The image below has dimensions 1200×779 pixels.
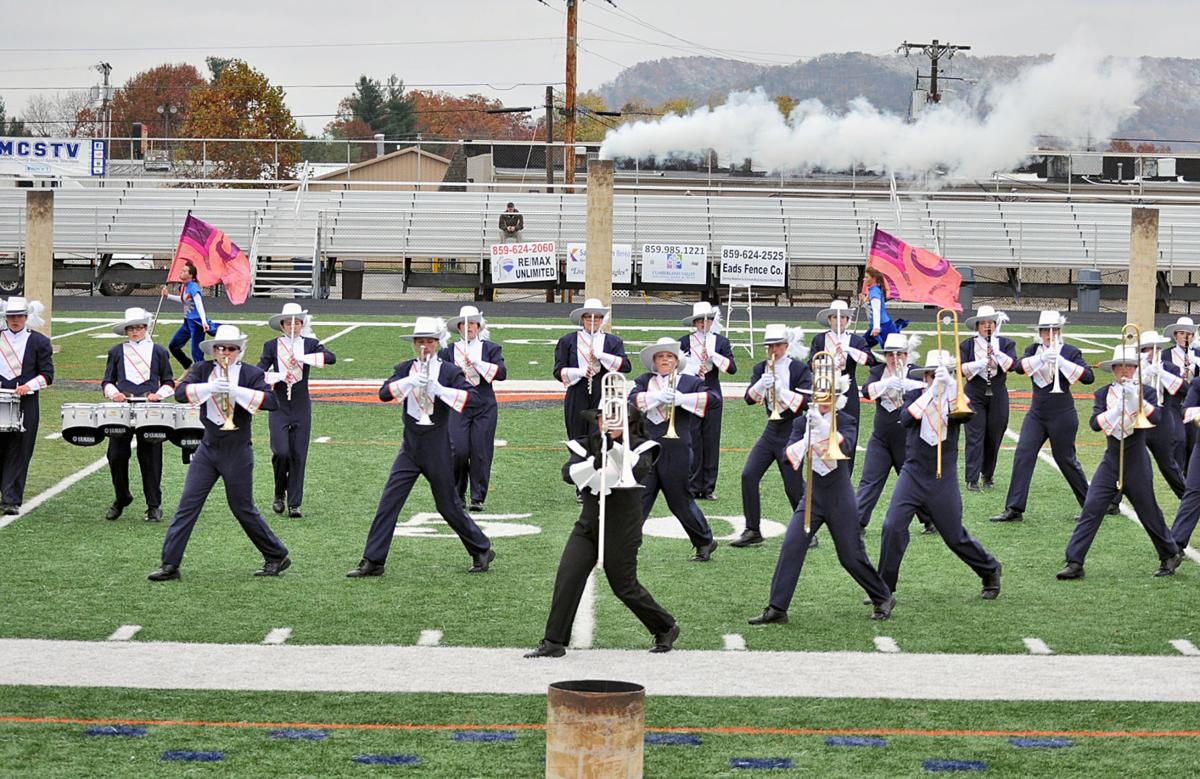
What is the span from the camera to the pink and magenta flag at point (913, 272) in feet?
53.0

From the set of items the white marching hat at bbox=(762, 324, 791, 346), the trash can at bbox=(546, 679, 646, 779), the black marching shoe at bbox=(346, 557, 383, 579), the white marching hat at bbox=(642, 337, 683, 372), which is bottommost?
the black marching shoe at bbox=(346, 557, 383, 579)

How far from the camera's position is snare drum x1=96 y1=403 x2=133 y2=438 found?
1412cm

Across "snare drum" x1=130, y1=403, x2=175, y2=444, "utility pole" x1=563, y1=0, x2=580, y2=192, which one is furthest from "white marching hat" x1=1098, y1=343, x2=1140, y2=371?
"utility pole" x1=563, y1=0, x2=580, y2=192

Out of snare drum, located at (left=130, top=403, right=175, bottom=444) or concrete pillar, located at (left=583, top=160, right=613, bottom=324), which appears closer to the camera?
snare drum, located at (left=130, top=403, right=175, bottom=444)

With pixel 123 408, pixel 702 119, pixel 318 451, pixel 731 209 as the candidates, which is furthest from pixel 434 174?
pixel 123 408

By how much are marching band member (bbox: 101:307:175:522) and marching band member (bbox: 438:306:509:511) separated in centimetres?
239

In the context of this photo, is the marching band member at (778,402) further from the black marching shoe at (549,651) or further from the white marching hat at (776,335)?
the black marching shoe at (549,651)

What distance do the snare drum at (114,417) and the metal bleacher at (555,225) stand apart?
91.1ft

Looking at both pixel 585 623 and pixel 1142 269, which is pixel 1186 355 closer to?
pixel 585 623

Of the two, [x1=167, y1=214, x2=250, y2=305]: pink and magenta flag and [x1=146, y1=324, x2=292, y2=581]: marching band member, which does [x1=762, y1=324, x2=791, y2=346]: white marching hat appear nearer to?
[x1=146, y1=324, x2=292, y2=581]: marching band member

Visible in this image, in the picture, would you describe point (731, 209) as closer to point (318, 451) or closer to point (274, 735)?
point (318, 451)

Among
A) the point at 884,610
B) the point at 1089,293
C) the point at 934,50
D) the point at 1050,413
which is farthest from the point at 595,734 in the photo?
the point at 934,50

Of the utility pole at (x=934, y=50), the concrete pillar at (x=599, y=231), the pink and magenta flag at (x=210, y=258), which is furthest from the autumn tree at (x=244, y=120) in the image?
the pink and magenta flag at (x=210, y=258)

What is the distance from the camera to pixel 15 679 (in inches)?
377
